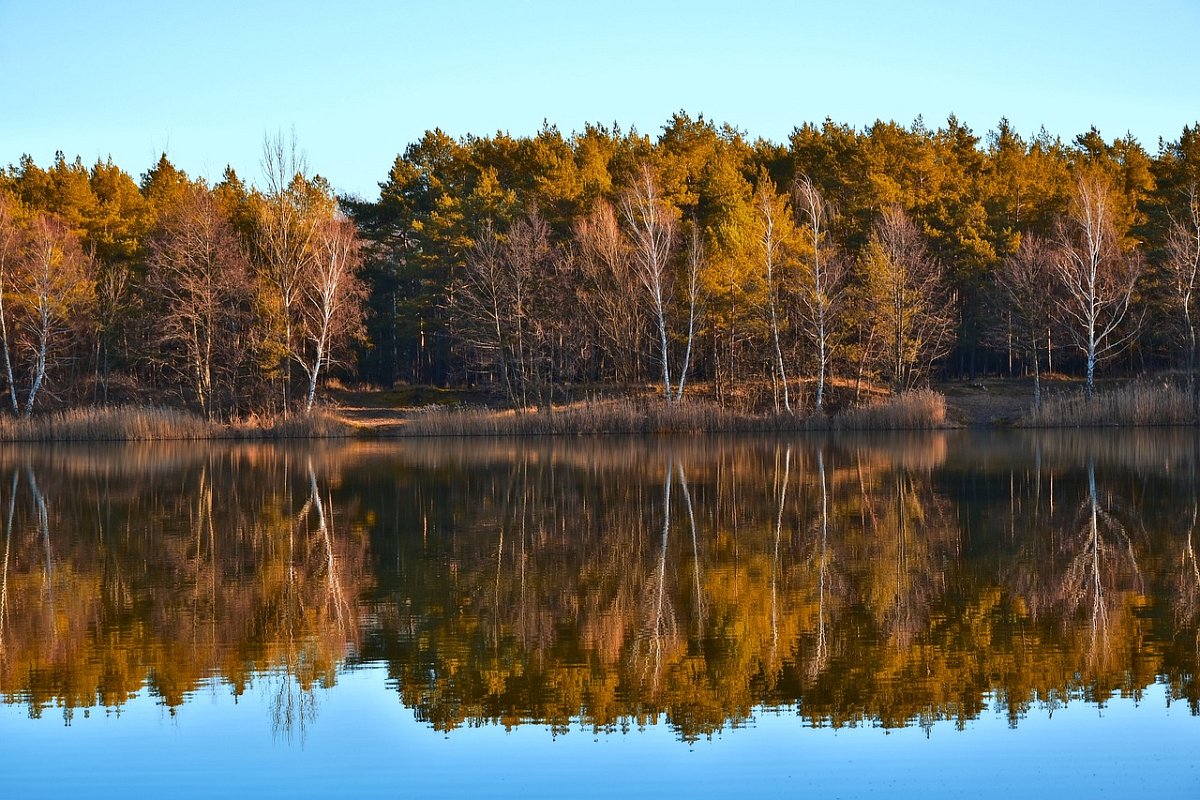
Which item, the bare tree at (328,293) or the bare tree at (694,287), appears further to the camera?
the bare tree at (328,293)

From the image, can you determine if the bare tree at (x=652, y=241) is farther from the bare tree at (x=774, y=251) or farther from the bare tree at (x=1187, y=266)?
the bare tree at (x=1187, y=266)

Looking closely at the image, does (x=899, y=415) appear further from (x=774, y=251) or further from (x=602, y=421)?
(x=602, y=421)

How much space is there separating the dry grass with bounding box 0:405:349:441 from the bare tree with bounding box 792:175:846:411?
19.6 m

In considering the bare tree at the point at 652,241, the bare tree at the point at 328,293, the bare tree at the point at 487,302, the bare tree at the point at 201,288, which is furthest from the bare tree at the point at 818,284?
the bare tree at the point at 201,288

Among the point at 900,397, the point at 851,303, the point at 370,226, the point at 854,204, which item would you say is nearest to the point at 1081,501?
the point at 900,397

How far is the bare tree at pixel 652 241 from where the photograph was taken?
50.9 meters

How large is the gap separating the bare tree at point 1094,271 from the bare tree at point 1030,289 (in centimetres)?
74

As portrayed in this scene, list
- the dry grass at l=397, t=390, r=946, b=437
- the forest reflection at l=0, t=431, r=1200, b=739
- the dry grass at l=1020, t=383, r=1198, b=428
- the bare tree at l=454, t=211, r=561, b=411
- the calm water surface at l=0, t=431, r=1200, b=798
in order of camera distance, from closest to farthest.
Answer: the calm water surface at l=0, t=431, r=1200, b=798 → the forest reflection at l=0, t=431, r=1200, b=739 → the dry grass at l=1020, t=383, r=1198, b=428 → the dry grass at l=397, t=390, r=946, b=437 → the bare tree at l=454, t=211, r=561, b=411

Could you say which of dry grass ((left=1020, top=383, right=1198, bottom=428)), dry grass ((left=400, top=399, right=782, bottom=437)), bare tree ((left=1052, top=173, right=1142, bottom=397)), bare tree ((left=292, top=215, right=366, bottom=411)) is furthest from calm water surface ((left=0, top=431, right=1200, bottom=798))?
bare tree ((left=1052, top=173, right=1142, bottom=397))

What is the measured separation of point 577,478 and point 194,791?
2075cm

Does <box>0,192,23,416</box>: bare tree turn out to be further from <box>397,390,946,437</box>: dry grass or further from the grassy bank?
<box>397,390,946,437</box>: dry grass

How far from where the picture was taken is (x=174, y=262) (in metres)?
51.9

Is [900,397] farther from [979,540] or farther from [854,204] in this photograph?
[979,540]

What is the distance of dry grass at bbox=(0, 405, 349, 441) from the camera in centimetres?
4788
